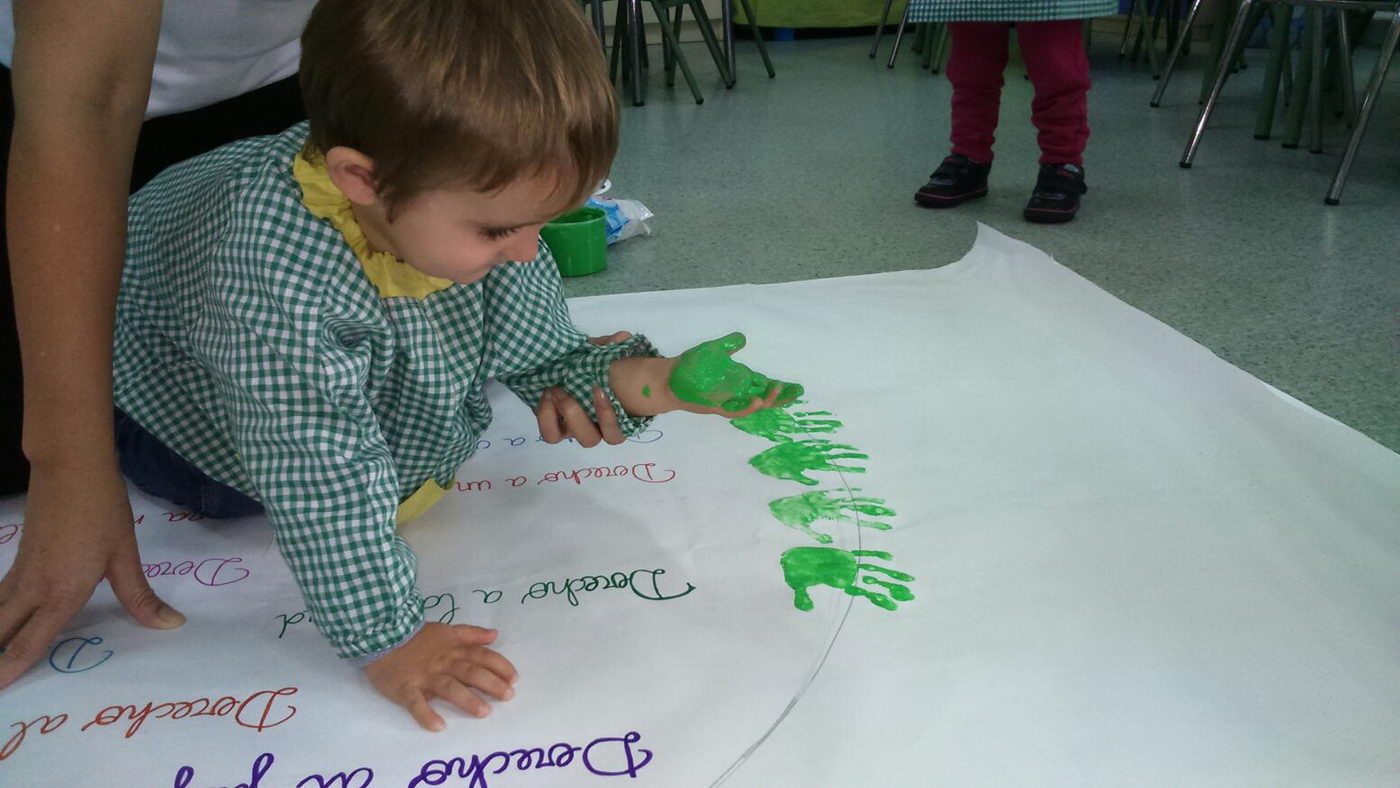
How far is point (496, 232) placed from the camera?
585 mm

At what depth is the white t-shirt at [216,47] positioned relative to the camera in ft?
2.85

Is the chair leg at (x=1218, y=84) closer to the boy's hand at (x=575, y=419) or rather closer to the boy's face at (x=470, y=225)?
the boy's hand at (x=575, y=419)

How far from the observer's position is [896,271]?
4.23 feet

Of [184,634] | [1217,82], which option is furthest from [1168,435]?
[1217,82]

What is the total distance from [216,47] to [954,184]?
1.10 metres

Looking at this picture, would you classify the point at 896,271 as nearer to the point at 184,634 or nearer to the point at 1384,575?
the point at 1384,575

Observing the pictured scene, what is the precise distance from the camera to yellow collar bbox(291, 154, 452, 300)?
0.61 metres

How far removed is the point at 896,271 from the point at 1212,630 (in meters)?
0.71

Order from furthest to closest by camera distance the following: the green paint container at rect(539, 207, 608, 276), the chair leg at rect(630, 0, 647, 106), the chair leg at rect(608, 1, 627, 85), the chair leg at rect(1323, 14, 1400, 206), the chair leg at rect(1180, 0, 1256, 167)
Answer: the chair leg at rect(608, 1, 627, 85)
the chair leg at rect(630, 0, 647, 106)
the chair leg at rect(1180, 0, 1256, 167)
the chair leg at rect(1323, 14, 1400, 206)
the green paint container at rect(539, 207, 608, 276)

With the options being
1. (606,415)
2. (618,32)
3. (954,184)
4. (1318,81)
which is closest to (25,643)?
(606,415)

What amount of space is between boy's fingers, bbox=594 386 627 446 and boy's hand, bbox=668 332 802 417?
75mm

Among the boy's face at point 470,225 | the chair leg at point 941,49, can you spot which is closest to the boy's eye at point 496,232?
the boy's face at point 470,225

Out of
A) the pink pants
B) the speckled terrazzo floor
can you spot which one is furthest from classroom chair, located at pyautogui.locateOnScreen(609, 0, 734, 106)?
the pink pants

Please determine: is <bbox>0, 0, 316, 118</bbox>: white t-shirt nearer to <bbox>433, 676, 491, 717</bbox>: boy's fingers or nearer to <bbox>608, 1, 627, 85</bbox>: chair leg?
<bbox>433, 676, 491, 717</bbox>: boy's fingers
